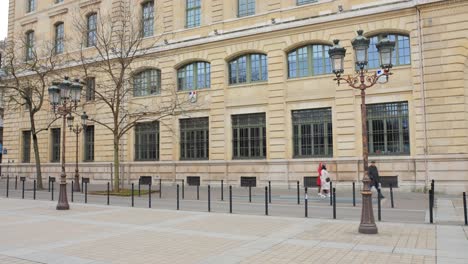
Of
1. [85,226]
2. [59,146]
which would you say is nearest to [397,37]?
[85,226]

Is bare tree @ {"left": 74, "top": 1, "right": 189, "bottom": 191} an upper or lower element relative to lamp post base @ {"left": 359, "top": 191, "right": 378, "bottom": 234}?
upper

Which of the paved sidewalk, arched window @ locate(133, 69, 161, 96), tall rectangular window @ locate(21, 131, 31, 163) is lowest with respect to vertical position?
the paved sidewalk

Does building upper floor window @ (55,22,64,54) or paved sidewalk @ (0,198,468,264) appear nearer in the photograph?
paved sidewalk @ (0,198,468,264)

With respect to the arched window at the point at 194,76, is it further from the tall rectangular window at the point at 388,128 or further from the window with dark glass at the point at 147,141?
the tall rectangular window at the point at 388,128

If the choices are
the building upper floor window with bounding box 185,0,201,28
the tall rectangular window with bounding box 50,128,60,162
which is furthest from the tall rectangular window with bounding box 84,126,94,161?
the building upper floor window with bounding box 185,0,201,28

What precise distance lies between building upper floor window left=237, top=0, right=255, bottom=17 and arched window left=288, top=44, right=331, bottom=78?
415 centimetres

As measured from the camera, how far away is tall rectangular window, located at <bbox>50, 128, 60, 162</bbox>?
38.0 meters

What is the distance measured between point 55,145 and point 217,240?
3224 cm

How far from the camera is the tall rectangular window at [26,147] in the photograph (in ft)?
131

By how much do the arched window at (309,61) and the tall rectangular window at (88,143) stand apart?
58.7ft

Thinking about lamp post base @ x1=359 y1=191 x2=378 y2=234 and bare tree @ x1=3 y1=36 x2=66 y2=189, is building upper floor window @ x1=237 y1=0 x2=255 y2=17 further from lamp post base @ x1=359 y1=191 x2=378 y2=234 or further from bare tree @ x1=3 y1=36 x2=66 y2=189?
lamp post base @ x1=359 y1=191 x2=378 y2=234

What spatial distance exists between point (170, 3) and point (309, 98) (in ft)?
43.1

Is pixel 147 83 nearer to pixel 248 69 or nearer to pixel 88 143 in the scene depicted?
pixel 88 143

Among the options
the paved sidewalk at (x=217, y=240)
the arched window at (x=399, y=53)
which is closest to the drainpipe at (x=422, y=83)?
the arched window at (x=399, y=53)
